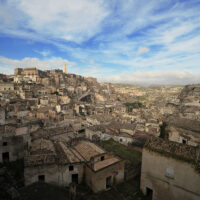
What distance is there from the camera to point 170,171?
12.0 metres

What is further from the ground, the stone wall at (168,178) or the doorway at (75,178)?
the stone wall at (168,178)

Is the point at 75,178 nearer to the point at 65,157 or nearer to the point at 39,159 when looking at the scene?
the point at 65,157

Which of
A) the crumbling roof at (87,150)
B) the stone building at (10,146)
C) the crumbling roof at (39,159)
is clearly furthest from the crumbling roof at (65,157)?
the stone building at (10,146)

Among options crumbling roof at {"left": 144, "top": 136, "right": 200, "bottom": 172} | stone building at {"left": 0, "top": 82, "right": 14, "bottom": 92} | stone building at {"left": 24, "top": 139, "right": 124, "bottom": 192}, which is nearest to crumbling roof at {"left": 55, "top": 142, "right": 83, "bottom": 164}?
stone building at {"left": 24, "top": 139, "right": 124, "bottom": 192}

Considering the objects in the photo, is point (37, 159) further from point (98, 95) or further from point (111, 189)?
point (98, 95)

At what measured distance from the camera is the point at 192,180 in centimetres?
1104

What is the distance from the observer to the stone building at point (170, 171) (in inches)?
436

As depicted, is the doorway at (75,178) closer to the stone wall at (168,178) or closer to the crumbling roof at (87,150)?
the crumbling roof at (87,150)

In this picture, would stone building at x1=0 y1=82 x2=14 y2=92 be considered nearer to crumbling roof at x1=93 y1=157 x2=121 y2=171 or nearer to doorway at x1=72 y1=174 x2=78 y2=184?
doorway at x1=72 y1=174 x2=78 y2=184

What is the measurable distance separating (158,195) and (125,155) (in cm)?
1081

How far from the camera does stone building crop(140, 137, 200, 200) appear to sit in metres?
11.1

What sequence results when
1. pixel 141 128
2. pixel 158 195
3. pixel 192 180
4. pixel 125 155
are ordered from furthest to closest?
pixel 141 128 → pixel 125 155 → pixel 158 195 → pixel 192 180

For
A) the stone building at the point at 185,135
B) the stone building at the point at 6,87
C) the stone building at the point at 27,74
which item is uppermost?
the stone building at the point at 27,74

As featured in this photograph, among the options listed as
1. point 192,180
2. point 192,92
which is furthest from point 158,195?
point 192,92
